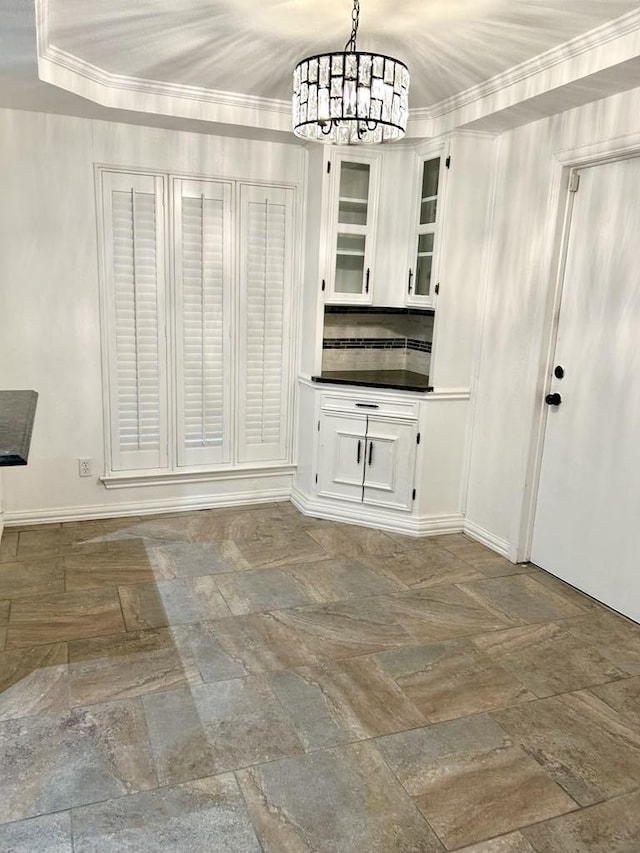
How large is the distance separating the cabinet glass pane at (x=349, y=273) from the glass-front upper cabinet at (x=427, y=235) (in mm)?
316

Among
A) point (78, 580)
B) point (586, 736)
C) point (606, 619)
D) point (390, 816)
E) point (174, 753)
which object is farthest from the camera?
point (78, 580)

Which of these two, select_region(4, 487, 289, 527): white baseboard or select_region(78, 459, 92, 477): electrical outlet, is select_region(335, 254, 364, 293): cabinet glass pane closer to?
select_region(4, 487, 289, 527): white baseboard

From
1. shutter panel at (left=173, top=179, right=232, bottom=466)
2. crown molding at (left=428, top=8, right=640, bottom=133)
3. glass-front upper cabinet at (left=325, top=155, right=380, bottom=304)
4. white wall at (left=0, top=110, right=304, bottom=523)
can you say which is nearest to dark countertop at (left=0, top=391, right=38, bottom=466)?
white wall at (left=0, top=110, right=304, bottom=523)

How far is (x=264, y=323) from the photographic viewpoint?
172 inches

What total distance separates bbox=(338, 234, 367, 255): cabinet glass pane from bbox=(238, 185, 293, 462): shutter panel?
0.37m

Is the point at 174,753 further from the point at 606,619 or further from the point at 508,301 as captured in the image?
the point at 508,301

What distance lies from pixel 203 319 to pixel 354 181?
1258mm

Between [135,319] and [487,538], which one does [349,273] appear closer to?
[135,319]

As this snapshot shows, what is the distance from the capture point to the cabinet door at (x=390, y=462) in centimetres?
409

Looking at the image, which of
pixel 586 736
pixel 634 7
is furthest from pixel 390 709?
pixel 634 7

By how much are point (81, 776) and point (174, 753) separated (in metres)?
0.28

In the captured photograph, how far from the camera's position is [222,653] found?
2729 mm

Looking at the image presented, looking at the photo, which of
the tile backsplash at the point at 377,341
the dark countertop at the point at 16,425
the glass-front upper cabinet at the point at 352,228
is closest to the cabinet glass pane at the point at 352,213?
the glass-front upper cabinet at the point at 352,228

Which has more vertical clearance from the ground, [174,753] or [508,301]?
[508,301]
